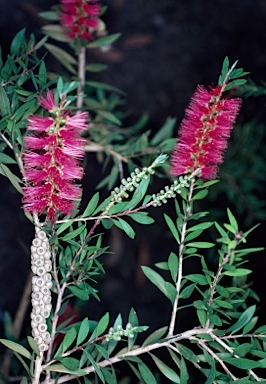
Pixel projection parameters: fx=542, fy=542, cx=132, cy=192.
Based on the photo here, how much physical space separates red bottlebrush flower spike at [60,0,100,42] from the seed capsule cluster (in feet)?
1.45

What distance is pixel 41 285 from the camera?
0.72 metres

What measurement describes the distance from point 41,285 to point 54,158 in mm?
180

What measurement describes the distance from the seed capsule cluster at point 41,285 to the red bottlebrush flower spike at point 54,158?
39mm

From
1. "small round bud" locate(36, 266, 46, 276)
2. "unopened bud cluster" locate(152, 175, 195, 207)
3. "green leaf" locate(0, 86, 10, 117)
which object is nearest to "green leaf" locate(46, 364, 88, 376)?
"small round bud" locate(36, 266, 46, 276)

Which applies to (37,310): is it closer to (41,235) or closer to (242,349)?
(41,235)

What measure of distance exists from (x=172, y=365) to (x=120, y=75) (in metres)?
0.83

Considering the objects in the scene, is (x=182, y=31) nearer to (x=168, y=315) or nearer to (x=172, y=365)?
(x=168, y=315)

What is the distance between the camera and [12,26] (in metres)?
1.48

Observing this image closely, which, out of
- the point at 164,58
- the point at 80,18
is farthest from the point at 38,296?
the point at 164,58

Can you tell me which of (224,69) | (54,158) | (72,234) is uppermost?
(224,69)

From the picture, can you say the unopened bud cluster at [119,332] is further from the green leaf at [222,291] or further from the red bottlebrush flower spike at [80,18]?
the red bottlebrush flower spike at [80,18]

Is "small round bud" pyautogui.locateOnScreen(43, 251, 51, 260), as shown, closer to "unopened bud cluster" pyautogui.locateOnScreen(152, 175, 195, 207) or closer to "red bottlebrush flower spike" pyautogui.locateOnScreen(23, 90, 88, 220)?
"red bottlebrush flower spike" pyautogui.locateOnScreen(23, 90, 88, 220)

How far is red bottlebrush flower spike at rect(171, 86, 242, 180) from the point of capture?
716 millimetres

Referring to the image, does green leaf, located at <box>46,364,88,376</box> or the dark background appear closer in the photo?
green leaf, located at <box>46,364,88,376</box>
